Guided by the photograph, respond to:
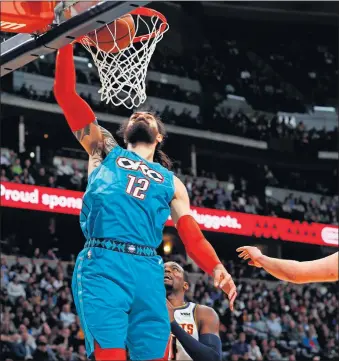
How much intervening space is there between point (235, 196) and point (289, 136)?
489cm

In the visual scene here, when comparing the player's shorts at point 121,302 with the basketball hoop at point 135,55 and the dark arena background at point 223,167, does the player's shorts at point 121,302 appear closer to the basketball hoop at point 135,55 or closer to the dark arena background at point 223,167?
the basketball hoop at point 135,55

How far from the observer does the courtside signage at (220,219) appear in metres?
20.9

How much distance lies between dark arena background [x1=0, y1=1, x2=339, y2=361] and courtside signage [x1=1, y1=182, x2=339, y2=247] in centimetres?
4

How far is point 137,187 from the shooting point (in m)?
5.00

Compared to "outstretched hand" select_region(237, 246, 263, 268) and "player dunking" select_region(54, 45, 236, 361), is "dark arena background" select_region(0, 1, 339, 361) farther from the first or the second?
"outstretched hand" select_region(237, 246, 263, 268)

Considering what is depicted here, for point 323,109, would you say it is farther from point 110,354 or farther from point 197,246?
point 110,354

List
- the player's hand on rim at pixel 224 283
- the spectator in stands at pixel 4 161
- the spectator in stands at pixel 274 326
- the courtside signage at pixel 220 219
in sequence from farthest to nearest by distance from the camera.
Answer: the spectator in stands at pixel 274 326 → the spectator in stands at pixel 4 161 → the courtside signage at pixel 220 219 → the player's hand on rim at pixel 224 283

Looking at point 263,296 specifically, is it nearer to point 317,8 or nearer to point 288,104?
point 288,104

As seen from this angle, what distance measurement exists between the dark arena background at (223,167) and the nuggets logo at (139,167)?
431 inches

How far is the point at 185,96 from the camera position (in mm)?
29031

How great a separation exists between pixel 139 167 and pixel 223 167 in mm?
26986

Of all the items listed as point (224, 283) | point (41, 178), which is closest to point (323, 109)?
point (41, 178)

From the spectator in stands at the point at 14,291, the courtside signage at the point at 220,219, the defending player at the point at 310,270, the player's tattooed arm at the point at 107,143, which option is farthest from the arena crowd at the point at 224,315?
the defending player at the point at 310,270

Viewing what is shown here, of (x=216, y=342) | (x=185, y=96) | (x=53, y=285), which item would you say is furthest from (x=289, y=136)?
(x=216, y=342)
